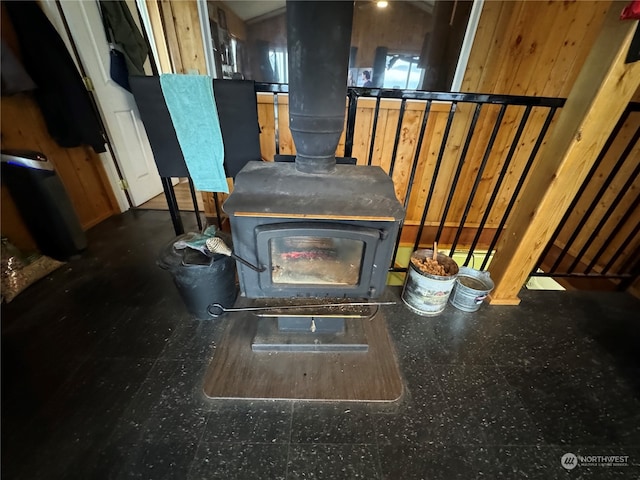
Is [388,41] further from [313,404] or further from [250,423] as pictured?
[250,423]

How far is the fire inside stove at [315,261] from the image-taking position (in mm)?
1090

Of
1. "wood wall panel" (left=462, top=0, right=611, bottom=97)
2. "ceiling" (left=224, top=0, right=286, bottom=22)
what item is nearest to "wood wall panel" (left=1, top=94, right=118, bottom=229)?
"ceiling" (left=224, top=0, right=286, bottom=22)

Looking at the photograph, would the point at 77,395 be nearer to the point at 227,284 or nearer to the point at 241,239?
the point at 227,284

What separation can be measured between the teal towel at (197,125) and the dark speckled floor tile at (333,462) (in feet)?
3.97

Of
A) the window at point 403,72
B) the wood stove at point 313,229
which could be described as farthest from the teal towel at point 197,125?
the window at point 403,72

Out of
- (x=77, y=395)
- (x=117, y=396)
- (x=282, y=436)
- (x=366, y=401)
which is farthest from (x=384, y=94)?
(x=77, y=395)

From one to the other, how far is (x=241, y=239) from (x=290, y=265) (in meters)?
0.23

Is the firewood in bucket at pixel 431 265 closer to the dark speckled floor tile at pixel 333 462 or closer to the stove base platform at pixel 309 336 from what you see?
the stove base platform at pixel 309 336

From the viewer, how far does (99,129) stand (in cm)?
220

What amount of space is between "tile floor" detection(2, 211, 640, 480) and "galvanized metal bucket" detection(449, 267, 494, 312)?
0.25 ft

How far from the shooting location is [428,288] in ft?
4.74

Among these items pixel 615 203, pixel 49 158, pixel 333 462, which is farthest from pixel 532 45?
pixel 49 158

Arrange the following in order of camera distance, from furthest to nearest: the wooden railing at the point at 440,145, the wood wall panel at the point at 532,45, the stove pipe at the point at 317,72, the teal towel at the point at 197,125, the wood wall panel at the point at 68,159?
the wooden railing at the point at 440,145, the wood wall panel at the point at 532,45, the wood wall panel at the point at 68,159, the teal towel at the point at 197,125, the stove pipe at the point at 317,72

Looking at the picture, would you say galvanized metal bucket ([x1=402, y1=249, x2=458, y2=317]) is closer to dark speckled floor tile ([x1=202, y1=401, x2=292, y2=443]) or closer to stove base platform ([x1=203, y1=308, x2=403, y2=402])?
stove base platform ([x1=203, y1=308, x2=403, y2=402])
